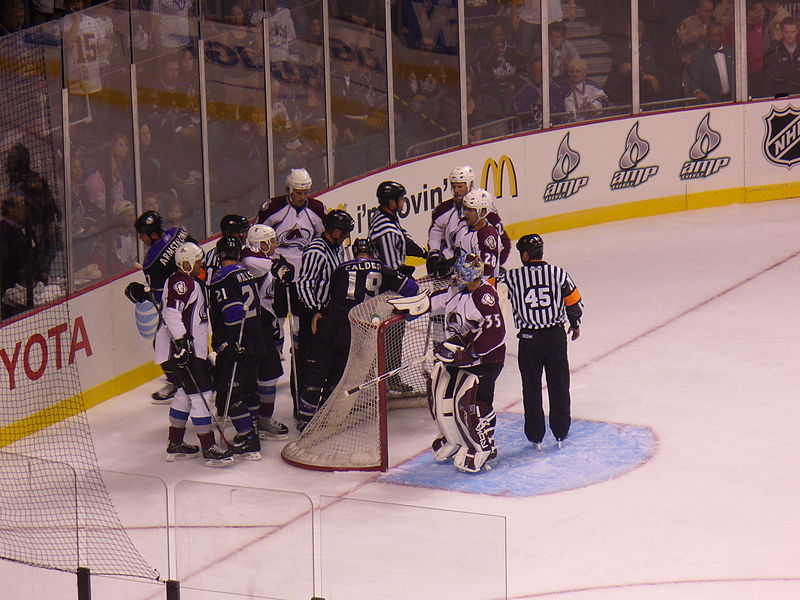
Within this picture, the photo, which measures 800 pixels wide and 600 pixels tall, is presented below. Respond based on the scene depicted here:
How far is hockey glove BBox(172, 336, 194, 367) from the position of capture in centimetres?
718

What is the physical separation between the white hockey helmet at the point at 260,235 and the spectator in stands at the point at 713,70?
21.0 ft

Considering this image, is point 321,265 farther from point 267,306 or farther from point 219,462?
point 219,462

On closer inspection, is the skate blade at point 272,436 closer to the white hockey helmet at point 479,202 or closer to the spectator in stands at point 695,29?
the white hockey helmet at point 479,202

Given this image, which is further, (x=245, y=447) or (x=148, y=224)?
(x=148, y=224)

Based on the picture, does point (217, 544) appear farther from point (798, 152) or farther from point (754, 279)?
point (798, 152)

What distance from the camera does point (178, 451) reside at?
24.7ft

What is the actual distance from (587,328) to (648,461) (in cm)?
241

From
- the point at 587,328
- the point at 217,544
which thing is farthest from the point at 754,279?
the point at 217,544

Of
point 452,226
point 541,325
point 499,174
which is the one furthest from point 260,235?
point 499,174

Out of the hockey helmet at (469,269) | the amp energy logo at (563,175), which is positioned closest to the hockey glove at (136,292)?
the hockey helmet at (469,269)

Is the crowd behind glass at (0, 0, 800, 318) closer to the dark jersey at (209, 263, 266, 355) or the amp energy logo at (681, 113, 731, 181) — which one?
the amp energy logo at (681, 113, 731, 181)

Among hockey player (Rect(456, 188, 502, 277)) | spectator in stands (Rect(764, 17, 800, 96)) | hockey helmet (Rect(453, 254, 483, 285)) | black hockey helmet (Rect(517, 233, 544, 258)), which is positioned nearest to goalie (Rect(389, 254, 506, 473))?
hockey helmet (Rect(453, 254, 483, 285))

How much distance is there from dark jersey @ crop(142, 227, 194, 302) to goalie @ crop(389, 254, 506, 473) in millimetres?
1431

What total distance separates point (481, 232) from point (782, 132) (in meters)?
5.88
